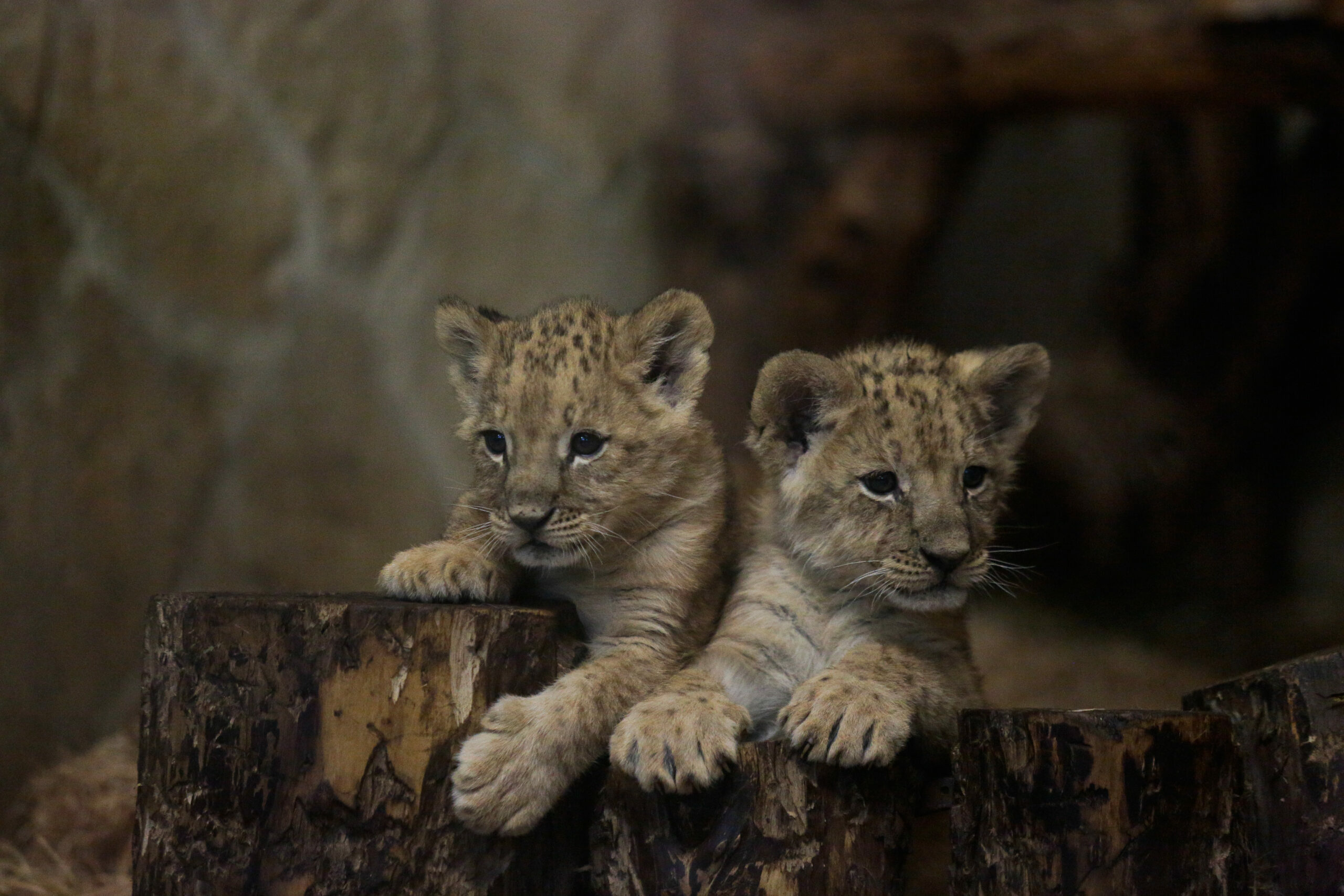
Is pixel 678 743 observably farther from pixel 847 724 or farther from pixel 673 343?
pixel 673 343

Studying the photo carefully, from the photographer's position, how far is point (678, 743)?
10.2 feet

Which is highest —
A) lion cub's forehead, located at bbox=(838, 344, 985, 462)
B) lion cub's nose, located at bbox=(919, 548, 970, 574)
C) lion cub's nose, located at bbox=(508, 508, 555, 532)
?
lion cub's forehead, located at bbox=(838, 344, 985, 462)

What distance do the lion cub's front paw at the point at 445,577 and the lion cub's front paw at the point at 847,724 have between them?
0.93 metres

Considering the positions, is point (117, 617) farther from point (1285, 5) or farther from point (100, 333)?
point (1285, 5)

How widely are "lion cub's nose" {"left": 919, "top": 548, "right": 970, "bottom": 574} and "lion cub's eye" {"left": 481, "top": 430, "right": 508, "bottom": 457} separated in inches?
49.9

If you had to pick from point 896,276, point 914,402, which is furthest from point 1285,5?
point 914,402

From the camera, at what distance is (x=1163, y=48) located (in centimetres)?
546

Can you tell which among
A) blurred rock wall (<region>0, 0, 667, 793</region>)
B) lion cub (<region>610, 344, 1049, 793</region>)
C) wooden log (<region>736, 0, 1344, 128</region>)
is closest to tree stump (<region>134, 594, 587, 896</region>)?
lion cub (<region>610, 344, 1049, 793</region>)

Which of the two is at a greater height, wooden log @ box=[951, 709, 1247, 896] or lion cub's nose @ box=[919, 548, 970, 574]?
lion cub's nose @ box=[919, 548, 970, 574]

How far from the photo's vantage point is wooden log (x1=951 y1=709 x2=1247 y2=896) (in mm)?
2867

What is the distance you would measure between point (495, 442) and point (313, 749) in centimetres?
108

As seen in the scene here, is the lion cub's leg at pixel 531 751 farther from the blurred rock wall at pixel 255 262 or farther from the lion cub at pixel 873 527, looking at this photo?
the blurred rock wall at pixel 255 262

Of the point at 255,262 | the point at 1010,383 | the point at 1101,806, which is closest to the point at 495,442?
the point at 1010,383

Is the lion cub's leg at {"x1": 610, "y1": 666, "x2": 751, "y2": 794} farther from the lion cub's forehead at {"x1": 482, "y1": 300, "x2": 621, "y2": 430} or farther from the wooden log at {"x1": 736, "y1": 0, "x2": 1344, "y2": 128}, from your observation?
the wooden log at {"x1": 736, "y1": 0, "x2": 1344, "y2": 128}
